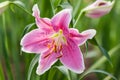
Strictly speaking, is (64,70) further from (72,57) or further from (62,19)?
(62,19)

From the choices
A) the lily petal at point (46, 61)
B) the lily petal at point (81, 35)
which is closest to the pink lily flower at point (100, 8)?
the lily petal at point (81, 35)

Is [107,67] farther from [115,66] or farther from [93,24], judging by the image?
[93,24]

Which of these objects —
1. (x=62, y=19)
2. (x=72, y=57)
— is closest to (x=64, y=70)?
(x=72, y=57)

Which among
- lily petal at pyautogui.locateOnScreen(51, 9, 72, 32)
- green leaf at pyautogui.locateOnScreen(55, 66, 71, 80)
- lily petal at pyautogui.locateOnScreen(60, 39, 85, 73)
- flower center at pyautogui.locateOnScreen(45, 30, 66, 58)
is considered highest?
lily petal at pyautogui.locateOnScreen(51, 9, 72, 32)

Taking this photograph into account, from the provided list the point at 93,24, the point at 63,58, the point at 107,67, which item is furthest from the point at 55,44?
the point at 93,24

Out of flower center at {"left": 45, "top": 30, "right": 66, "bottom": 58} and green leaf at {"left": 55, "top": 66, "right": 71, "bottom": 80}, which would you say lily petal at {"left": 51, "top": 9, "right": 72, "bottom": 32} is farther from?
green leaf at {"left": 55, "top": 66, "right": 71, "bottom": 80}

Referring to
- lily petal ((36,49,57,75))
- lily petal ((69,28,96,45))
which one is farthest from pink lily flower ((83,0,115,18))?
lily petal ((36,49,57,75))

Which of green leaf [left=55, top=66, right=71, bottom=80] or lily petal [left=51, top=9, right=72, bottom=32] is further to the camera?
green leaf [left=55, top=66, right=71, bottom=80]

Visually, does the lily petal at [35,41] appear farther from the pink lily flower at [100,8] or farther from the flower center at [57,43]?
the pink lily flower at [100,8]
